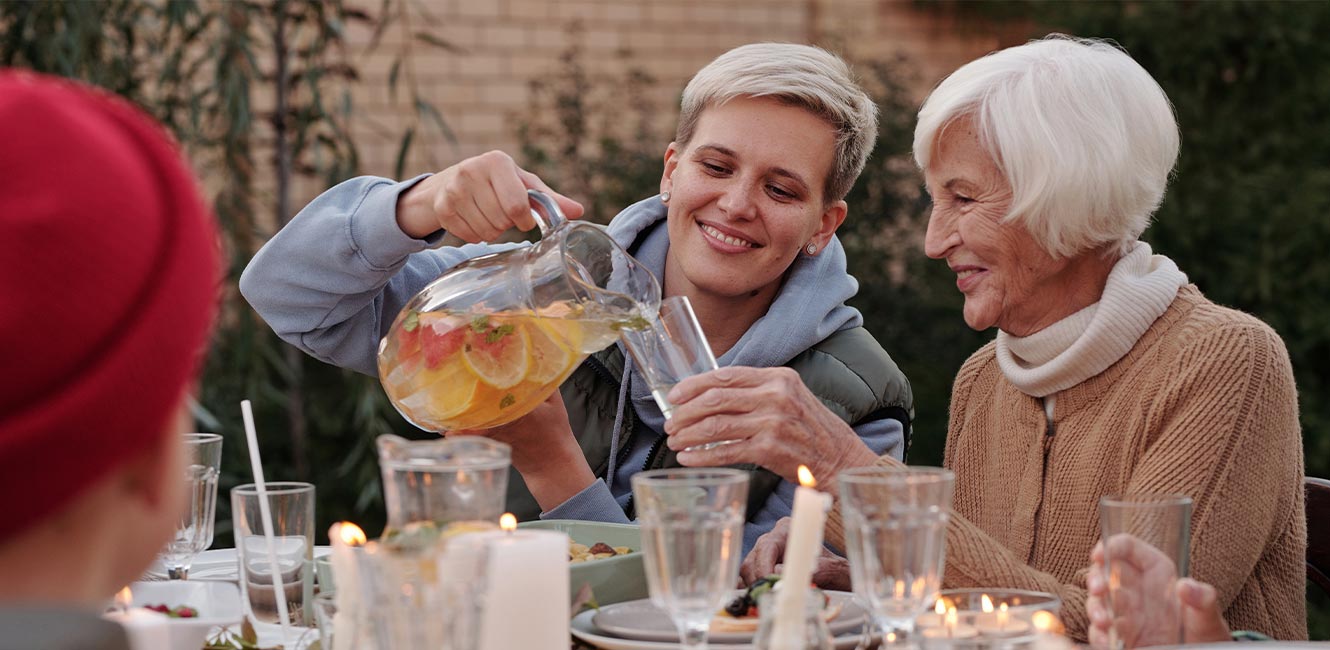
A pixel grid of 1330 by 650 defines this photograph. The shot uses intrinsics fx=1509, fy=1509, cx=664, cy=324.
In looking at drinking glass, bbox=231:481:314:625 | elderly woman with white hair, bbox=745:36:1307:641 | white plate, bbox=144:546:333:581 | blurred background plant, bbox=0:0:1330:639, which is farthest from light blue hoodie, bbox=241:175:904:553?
blurred background plant, bbox=0:0:1330:639

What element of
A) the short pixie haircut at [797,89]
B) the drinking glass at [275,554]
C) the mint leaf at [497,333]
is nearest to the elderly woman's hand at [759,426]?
the mint leaf at [497,333]

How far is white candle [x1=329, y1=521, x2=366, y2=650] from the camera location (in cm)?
121

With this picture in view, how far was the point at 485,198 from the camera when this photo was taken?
215cm

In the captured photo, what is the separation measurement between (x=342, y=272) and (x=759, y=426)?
0.82 metres

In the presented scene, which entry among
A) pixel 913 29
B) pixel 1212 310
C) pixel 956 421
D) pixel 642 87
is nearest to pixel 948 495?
pixel 1212 310

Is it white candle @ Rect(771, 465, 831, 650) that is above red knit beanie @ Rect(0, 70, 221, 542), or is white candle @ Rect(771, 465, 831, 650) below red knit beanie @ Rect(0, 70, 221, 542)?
below

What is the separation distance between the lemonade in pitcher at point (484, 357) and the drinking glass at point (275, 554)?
0.75ft

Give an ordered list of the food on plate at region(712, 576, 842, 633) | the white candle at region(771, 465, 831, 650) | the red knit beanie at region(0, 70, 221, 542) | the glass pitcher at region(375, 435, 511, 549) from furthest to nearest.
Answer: the food on plate at region(712, 576, 842, 633) → the glass pitcher at region(375, 435, 511, 549) → the white candle at region(771, 465, 831, 650) → the red knit beanie at region(0, 70, 221, 542)

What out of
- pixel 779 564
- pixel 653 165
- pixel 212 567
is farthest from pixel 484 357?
pixel 653 165

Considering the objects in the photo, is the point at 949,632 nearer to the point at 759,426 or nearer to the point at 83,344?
the point at 759,426

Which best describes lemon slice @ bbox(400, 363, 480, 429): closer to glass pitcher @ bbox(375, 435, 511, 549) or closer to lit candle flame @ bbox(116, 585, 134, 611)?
lit candle flame @ bbox(116, 585, 134, 611)

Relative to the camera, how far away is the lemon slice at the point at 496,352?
1955 mm

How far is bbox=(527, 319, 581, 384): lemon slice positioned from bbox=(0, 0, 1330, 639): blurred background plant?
2.26 metres

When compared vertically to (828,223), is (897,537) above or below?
below
